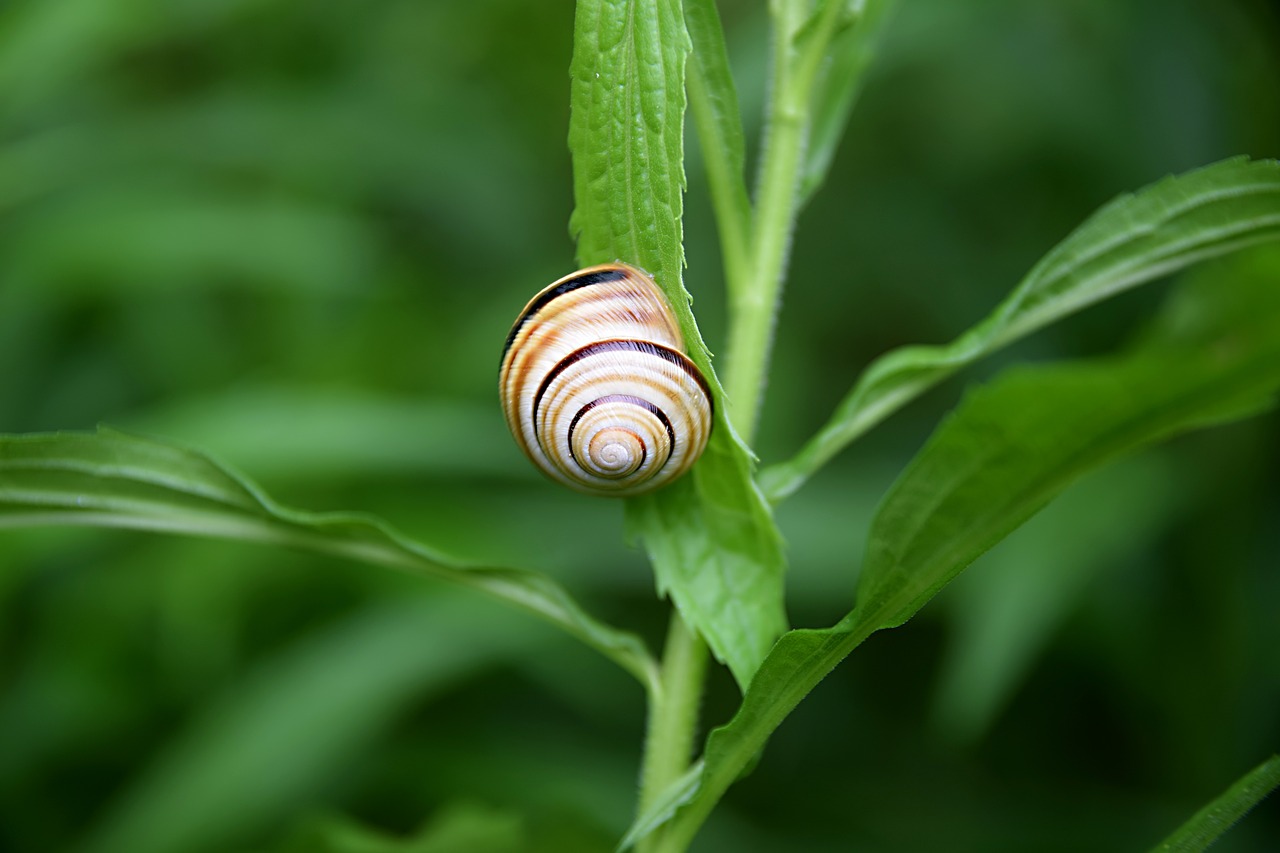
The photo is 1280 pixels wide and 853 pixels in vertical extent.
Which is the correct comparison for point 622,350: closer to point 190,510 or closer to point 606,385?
point 606,385

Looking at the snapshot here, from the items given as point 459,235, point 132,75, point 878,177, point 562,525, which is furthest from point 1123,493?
point 132,75

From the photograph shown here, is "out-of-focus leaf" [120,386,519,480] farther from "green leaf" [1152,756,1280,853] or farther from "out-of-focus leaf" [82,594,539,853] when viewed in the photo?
"green leaf" [1152,756,1280,853]

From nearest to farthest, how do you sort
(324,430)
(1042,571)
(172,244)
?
1. (1042,571)
2. (324,430)
3. (172,244)

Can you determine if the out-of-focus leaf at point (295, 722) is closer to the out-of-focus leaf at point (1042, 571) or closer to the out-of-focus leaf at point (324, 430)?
the out-of-focus leaf at point (324, 430)

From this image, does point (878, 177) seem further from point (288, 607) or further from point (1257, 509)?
point (288, 607)

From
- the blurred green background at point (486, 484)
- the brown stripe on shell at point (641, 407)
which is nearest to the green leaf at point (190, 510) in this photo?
the brown stripe on shell at point (641, 407)

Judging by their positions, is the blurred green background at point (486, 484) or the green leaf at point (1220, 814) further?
the blurred green background at point (486, 484)

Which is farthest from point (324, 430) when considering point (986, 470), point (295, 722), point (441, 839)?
point (986, 470)
